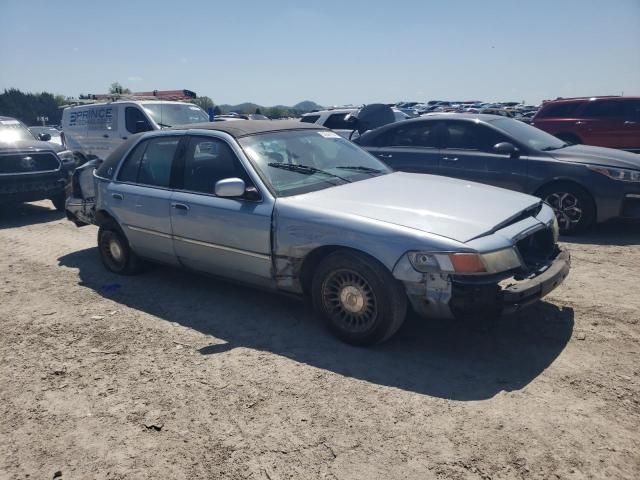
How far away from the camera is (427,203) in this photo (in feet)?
12.7

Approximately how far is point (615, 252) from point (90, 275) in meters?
5.91

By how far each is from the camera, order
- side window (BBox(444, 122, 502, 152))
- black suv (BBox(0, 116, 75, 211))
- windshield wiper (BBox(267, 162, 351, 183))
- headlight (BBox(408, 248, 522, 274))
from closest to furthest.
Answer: headlight (BBox(408, 248, 522, 274)) → windshield wiper (BBox(267, 162, 351, 183)) → side window (BBox(444, 122, 502, 152)) → black suv (BBox(0, 116, 75, 211))

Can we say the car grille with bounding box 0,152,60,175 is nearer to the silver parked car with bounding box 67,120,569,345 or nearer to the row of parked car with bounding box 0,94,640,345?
the row of parked car with bounding box 0,94,640,345

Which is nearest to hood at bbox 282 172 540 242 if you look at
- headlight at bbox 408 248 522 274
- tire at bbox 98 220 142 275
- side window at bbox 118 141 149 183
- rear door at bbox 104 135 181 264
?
headlight at bbox 408 248 522 274

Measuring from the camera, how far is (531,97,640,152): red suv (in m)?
12.1

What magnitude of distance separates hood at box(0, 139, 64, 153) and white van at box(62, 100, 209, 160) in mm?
1733

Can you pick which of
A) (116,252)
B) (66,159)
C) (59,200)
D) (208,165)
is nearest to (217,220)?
(208,165)

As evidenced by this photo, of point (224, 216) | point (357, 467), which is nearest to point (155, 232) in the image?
point (224, 216)

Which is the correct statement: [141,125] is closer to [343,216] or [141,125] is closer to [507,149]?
[507,149]

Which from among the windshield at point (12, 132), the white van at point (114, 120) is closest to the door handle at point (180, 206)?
the windshield at point (12, 132)

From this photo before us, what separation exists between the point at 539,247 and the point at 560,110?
1058 cm

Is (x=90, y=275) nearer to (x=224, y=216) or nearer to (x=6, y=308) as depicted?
(x=6, y=308)

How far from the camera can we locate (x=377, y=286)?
350cm

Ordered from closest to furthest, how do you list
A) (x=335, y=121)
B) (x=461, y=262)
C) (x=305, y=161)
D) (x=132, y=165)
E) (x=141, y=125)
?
(x=461, y=262), (x=305, y=161), (x=132, y=165), (x=141, y=125), (x=335, y=121)
